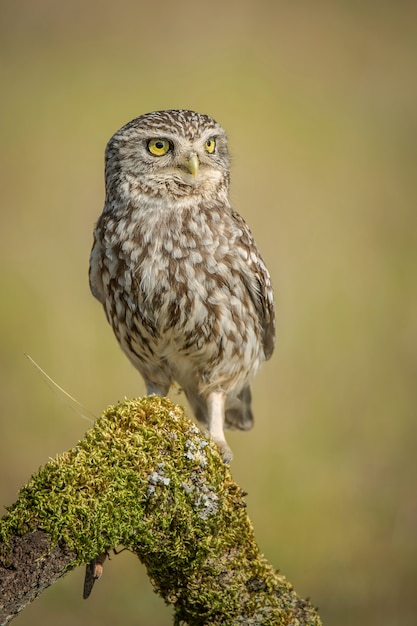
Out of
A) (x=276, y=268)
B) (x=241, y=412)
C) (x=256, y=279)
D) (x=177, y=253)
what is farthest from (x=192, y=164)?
(x=276, y=268)

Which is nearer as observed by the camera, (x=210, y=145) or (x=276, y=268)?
(x=210, y=145)

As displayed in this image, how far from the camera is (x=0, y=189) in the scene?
7367 mm

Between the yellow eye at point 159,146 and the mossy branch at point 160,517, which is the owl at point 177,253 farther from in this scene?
the mossy branch at point 160,517

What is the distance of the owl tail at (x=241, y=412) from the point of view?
4.56m

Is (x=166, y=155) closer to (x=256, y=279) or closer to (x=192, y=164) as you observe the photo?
(x=192, y=164)

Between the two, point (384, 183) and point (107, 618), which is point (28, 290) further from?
point (384, 183)

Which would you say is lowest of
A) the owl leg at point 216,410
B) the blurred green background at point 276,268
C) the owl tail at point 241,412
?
the owl leg at point 216,410

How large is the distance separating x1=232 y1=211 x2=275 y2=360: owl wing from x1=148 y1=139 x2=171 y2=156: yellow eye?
505 mm

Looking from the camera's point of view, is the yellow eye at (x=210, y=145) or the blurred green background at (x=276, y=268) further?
the blurred green background at (x=276, y=268)

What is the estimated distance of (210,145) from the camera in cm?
373

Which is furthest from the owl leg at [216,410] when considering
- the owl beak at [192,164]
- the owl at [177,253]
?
the owl beak at [192,164]

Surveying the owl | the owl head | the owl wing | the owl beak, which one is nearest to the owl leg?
the owl

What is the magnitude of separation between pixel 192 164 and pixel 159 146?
0.21 meters

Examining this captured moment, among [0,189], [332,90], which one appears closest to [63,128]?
[0,189]
